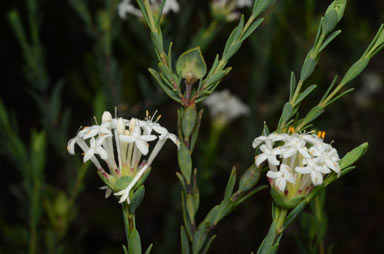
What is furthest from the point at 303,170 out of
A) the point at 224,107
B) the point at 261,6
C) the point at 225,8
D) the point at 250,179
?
the point at 224,107

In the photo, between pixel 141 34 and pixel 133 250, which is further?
pixel 141 34

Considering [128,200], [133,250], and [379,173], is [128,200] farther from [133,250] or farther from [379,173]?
[379,173]

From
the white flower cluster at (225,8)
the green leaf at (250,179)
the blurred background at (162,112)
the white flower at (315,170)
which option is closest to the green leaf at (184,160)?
the green leaf at (250,179)

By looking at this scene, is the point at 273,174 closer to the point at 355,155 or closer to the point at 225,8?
the point at 355,155

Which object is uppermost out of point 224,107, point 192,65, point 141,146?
point 224,107

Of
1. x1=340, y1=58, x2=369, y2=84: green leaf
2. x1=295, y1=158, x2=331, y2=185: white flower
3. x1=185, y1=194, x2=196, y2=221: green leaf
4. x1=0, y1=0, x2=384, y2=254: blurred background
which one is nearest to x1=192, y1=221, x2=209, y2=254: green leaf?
x1=185, y1=194, x2=196, y2=221: green leaf

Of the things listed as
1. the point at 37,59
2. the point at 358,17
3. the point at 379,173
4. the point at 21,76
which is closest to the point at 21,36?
the point at 37,59

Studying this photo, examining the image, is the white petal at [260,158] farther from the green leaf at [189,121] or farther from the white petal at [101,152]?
the white petal at [101,152]
